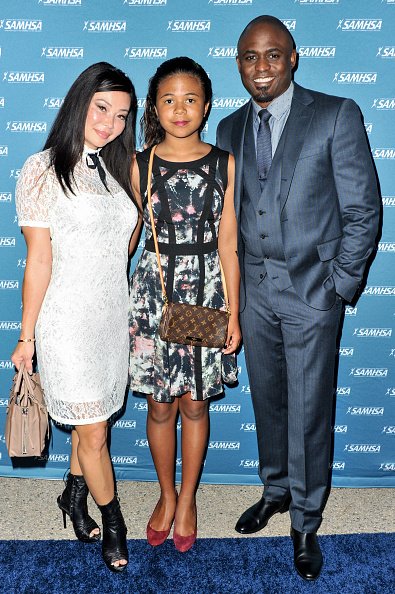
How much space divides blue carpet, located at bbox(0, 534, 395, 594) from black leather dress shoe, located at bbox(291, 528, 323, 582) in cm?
4

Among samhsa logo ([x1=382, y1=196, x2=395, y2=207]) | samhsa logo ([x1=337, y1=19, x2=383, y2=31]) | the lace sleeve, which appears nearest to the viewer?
the lace sleeve

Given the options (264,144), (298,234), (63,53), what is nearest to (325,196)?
(298,234)

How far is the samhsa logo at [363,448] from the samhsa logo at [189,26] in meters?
2.48

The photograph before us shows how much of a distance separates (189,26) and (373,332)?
6.31 feet

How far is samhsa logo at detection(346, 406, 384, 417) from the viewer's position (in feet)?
12.5

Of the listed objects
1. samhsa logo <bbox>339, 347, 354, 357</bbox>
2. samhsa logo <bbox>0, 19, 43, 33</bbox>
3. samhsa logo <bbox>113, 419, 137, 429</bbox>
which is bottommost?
samhsa logo <bbox>113, 419, 137, 429</bbox>

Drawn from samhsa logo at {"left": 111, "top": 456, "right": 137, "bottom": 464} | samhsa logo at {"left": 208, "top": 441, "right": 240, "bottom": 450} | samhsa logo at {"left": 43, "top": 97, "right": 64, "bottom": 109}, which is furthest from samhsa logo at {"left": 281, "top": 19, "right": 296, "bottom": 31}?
samhsa logo at {"left": 111, "top": 456, "right": 137, "bottom": 464}

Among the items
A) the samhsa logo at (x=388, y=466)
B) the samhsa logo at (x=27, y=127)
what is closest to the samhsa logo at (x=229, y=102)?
the samhsa logo at (x=27, y=127)

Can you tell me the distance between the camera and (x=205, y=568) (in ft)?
10.2

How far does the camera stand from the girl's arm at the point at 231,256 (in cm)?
297

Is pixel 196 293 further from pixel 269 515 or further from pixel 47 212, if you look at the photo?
Answer: pixel 269 515

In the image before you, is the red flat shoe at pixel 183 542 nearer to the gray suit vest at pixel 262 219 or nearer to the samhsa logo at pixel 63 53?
the gray suit vest at pixel 262 219

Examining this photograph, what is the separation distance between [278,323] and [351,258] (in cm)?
47

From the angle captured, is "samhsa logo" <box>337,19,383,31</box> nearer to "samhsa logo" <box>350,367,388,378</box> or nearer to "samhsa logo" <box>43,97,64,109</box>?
"samhsa logo" <box>43,97,64,109</box>
